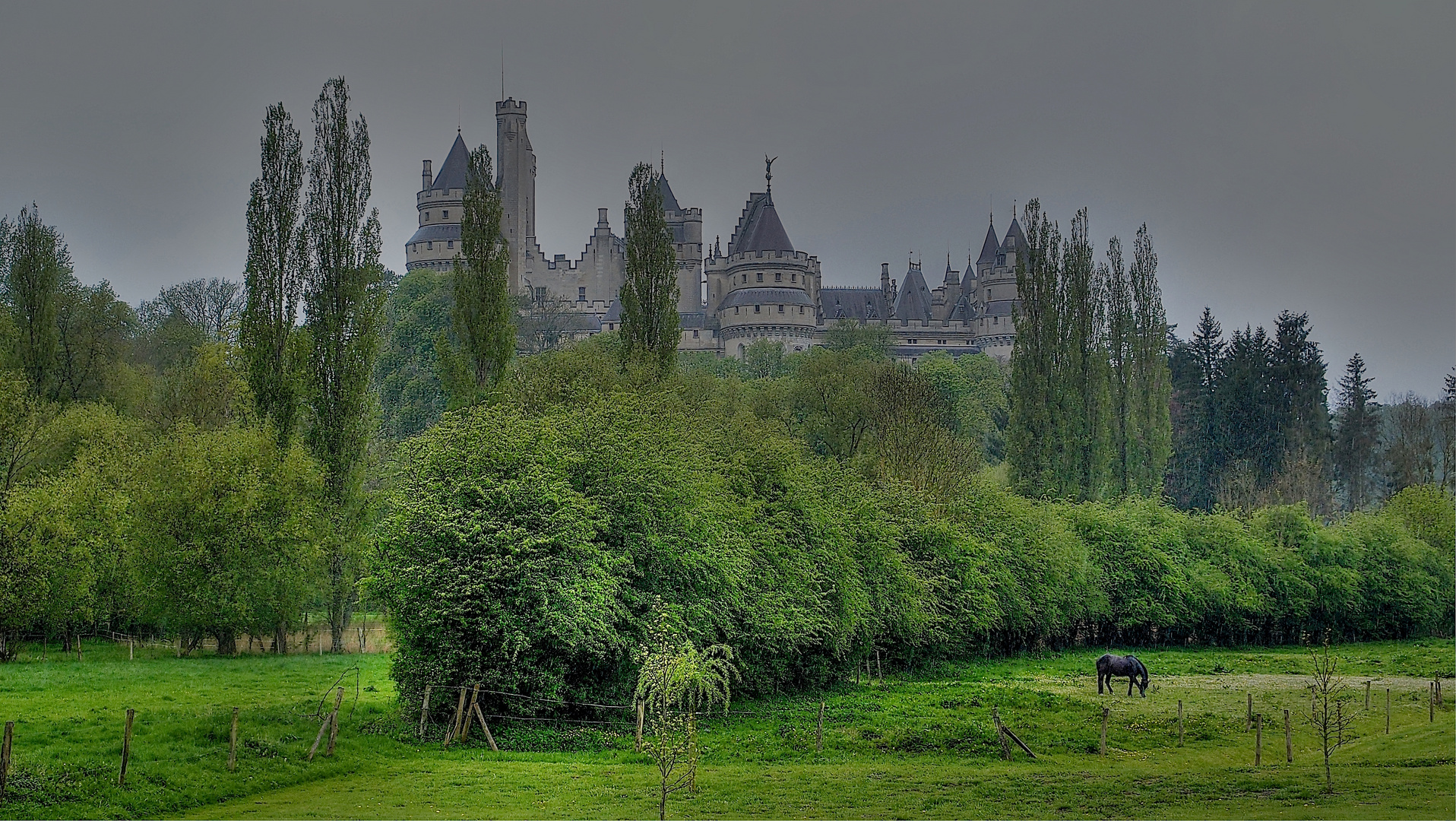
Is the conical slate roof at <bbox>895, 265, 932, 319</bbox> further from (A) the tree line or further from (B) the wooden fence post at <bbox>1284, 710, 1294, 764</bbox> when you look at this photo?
(B) the wooden fence post at <bbox>1284, 710, 1294, 764</bbox>

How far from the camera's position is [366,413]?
34875 millimetres

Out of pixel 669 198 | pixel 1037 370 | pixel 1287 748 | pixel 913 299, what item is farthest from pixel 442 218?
pixel 1287 748

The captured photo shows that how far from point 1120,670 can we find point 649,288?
1896 centimetres

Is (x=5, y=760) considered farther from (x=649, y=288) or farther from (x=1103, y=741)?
(x=649, y=288)

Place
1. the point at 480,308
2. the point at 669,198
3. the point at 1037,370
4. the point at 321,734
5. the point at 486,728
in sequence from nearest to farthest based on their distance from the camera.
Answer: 1. the point at 321,734
2. the point at 486,728
3. the point at 480,308
4. the point at 1037,370
5. the point at 669,198

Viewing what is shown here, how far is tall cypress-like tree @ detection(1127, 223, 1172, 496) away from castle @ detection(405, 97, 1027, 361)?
122ft

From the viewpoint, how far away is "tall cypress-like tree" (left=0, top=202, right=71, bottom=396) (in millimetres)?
39281

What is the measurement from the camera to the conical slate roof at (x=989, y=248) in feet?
388

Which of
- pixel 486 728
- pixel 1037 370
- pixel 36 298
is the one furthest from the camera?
pixel 1037 370

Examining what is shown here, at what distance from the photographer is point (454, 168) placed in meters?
104

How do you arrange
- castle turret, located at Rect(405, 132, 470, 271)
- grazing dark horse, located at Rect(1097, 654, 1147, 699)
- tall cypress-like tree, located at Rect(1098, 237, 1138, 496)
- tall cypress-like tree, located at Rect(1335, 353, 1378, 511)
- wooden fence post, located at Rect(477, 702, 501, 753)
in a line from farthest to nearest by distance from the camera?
castle turret, located at Rect(405, 132, 470, 271), tall cypress-like tree, located at Rect(1335, 353, 1378, 511), tall cypress-like tree, located at Rect(1098, 237, 1138, 496), grazing dark horse, located at Rect(1097, 654, 1147, 699), wooden fence post, located at Rect(477, 702, 501, 753)

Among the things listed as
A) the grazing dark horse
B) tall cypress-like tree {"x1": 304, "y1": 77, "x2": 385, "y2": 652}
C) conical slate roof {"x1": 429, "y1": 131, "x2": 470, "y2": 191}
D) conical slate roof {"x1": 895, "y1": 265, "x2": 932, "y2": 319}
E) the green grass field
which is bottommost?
the green grass field

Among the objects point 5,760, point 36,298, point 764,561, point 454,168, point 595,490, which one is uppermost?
point 454,168

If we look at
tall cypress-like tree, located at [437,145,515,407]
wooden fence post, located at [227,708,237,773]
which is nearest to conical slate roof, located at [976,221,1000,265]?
A: tall cypress-like tree, located at [437,145,515,407]
